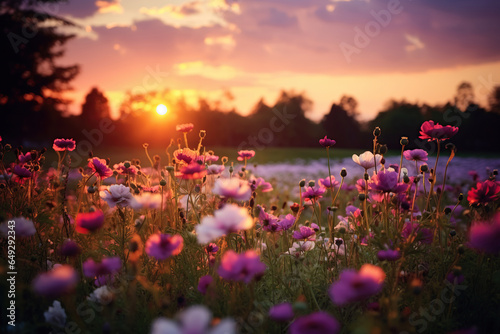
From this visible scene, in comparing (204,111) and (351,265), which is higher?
(204,111)

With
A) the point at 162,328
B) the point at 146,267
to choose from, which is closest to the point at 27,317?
the point at 146,267

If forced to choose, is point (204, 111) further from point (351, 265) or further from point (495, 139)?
point (351, 265)

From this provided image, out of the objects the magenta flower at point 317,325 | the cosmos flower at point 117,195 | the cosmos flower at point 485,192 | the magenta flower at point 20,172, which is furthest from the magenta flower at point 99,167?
the cosmos flower at point 485,192

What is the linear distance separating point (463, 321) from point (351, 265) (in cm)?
55

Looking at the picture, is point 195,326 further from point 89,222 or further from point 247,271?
point 89,222

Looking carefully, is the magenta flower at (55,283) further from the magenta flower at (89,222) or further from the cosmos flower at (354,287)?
the cosmos flower at (354,287)

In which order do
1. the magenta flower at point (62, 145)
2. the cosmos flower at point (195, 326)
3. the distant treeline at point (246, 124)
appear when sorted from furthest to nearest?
the distant treeline at point (246, 124), the magenta flower at point (62, 145), the cosmos flower at point (195, 326)

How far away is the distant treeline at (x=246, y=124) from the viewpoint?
53.8ft

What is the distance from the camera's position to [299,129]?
32.9m

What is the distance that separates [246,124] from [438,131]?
2948 centimetres

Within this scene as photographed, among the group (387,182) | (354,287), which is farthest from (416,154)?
(354,287)

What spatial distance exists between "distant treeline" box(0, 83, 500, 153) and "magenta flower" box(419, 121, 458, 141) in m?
9.30

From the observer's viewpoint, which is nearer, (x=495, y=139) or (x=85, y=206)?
(x=85, y=206)

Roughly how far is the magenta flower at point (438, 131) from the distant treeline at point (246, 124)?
930cm
